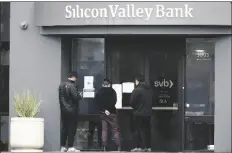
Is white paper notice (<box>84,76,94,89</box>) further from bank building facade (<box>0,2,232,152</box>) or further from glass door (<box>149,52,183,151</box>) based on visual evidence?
glass door (<box>149,52,183,151</box>)

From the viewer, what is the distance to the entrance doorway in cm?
1714

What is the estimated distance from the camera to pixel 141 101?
631 inches

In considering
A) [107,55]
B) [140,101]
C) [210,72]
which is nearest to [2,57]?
[107,55]

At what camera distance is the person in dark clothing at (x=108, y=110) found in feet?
53.7

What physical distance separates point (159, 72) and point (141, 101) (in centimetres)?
157

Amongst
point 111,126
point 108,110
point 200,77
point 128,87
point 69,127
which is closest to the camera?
point 69,127

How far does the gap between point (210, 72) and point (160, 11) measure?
8.24 ft

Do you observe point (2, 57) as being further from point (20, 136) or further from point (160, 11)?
point (160, 11)

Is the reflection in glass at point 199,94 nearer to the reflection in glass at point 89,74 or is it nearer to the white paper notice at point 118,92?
the white paper notice at point 118,92

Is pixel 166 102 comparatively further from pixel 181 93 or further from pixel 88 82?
pixel 88 82

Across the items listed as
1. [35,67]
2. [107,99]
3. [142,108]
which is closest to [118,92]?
[107,99]

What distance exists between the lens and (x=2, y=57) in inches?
725

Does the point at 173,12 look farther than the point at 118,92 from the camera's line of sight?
No

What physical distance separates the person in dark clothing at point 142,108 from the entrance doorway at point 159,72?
1.03 meters
